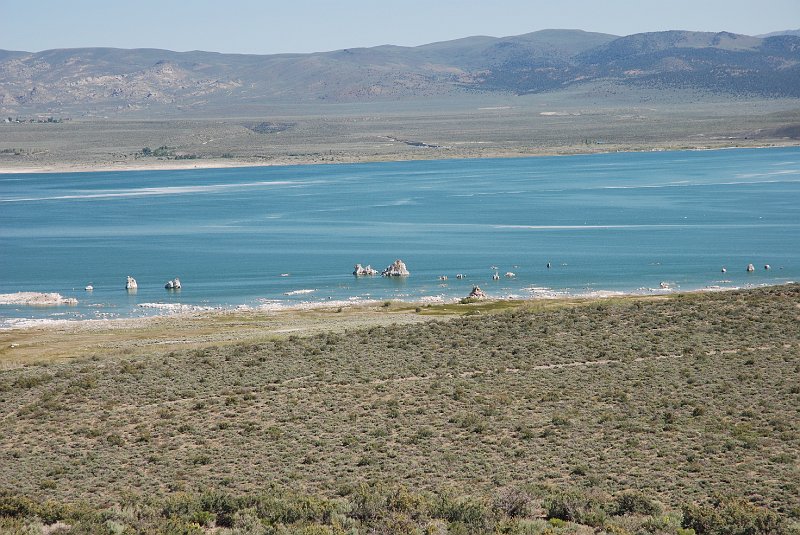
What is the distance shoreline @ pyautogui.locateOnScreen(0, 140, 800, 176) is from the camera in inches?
6727

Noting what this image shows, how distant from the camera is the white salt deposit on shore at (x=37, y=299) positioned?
174 ft

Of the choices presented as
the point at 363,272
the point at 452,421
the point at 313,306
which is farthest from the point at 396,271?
the point at 452,421

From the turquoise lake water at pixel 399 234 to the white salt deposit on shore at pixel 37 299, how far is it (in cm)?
86

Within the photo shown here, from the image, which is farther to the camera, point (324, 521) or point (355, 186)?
point (355, 186)

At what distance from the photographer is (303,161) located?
17800 centimetres

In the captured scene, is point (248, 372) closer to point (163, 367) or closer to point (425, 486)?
point (163, 367)

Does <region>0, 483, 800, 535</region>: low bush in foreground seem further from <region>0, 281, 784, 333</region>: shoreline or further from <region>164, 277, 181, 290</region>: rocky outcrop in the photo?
<region>164, 277, 181, 290</region>: rocky outcrop

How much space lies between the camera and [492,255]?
66938 mm

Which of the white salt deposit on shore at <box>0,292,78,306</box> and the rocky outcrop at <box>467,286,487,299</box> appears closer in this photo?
the rocky outcrop at <box>467,286,487,299</box>

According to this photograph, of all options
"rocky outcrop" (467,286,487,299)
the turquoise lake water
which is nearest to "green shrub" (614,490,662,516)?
"rocky outcrop" (467,286,487,299)

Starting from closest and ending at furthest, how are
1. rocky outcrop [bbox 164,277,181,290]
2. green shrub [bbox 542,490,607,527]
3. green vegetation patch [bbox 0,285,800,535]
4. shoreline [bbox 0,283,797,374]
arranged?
green shrub [bbox 542,490,607,527] < green vegetation patch [bbox 0,285,800,535] < shoreline [bbox 0,283,797,374] < rocky outcrop [bbox 164,277,181,290]

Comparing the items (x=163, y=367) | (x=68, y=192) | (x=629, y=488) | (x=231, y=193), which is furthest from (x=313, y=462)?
(x=68, y=192)

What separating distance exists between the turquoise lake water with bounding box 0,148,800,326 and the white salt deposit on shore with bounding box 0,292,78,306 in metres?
0.86

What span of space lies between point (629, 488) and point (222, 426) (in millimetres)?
8925
